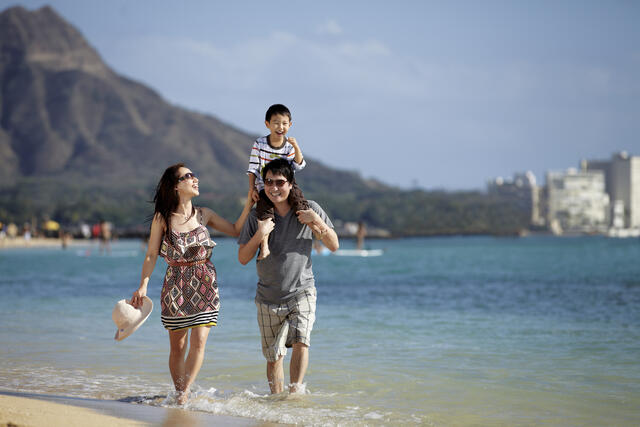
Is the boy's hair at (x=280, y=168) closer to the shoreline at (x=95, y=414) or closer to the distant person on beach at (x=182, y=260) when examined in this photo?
the distant person on beach at (x=182, y=260)

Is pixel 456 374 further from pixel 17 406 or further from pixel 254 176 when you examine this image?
pixel 17 406

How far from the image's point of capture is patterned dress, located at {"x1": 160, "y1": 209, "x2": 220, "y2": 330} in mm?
5363

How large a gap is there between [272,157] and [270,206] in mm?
354

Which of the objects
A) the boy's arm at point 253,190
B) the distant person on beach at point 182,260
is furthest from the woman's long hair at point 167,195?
the boy's arm at point 253,190

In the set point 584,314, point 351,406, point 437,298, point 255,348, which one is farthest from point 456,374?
point 437,298

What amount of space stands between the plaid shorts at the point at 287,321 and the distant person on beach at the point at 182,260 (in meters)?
0.38

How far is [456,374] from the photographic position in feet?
25.2

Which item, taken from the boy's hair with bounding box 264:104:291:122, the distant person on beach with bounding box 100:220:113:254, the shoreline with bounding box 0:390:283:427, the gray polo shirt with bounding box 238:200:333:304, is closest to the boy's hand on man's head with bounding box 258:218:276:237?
the gray polo shirt with bounding box 238:200:333:304

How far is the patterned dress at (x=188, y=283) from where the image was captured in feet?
17.6

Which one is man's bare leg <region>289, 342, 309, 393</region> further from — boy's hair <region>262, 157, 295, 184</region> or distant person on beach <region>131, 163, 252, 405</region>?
boy's hair <region>262, 157, 295, 184</region>

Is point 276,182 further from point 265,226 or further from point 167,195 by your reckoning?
point 167,195

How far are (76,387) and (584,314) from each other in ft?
34.9

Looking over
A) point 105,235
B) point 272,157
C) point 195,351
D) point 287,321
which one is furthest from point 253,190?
point 105,235

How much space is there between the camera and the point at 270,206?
536 centimetres
